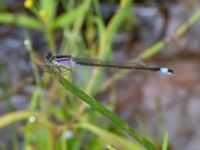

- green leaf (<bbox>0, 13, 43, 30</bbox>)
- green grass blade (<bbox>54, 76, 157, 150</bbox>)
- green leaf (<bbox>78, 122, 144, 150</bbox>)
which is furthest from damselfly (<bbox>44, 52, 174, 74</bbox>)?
green leaf (<bbox>0, 13, 43, 30</bbox>)

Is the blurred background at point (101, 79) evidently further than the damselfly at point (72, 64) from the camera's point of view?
Yes

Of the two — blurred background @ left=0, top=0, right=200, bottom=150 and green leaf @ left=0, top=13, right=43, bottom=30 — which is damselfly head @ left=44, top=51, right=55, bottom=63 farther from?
green leaf @ left=0, top=13, right=43, bottom=30

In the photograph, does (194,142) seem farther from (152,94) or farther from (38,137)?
(38,137)

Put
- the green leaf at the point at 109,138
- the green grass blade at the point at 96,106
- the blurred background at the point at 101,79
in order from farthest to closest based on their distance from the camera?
the blurred background at the point at 101,79 → the green leaf at the point at 109,138 → the green grass blade at the point at 96,106

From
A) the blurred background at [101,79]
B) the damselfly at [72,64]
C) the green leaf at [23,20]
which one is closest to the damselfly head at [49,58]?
the damselfly at [72,64]

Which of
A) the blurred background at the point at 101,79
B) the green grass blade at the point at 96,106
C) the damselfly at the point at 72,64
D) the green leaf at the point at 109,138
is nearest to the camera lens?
the green grass blade at the point at 96,106

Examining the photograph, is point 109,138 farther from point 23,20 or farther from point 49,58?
point 23,20

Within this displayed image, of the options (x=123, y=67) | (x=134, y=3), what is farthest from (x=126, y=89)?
(x=123, y=67)

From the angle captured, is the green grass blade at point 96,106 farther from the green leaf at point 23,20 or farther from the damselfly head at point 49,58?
the green leaf at point 23,20
